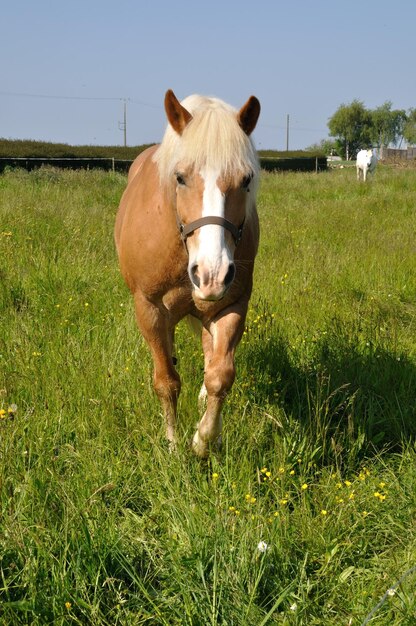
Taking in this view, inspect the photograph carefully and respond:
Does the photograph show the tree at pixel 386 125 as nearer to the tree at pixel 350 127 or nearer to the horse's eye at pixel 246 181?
the tree at pixel 350 127

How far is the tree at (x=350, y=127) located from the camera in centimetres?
9901

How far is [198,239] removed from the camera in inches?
110

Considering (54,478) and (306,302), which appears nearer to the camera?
(54,478)

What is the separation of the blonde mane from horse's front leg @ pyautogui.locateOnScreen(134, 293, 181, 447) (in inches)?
29.1

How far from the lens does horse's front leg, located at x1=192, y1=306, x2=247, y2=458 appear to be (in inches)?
129

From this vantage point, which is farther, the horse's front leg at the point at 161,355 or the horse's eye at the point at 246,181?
the horse's front leg at the point at 161,355

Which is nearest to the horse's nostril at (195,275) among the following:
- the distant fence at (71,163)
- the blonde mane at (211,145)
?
the blonde mane at (211,145)

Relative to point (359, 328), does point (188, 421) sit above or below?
below

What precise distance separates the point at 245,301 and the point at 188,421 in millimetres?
786

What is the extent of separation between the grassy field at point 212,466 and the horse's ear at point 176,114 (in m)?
1.37

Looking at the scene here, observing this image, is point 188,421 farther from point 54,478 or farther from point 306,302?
point 306,302

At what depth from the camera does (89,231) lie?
320 inches

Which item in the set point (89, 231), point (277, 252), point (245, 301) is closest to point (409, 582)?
point (245, 301)

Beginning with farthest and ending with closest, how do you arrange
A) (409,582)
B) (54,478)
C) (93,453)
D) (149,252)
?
(149,252)
(93,453)
(54,478)
(409,582)
